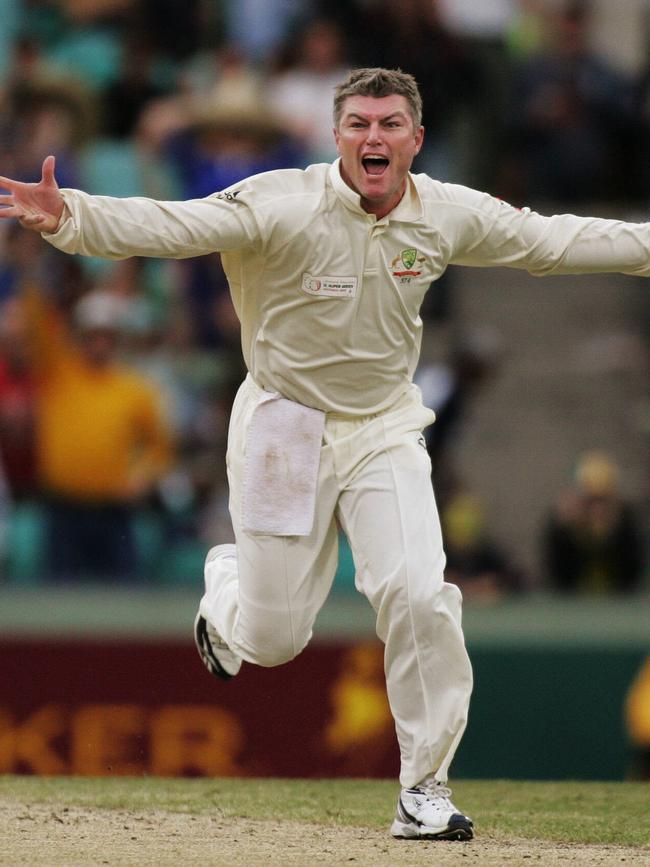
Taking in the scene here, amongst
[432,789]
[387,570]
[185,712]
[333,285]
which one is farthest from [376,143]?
[185,712]

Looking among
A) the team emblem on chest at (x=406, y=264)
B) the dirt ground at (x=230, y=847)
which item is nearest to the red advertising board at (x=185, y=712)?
the dirt ground at (x=230, y=847)

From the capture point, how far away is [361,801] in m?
7.04

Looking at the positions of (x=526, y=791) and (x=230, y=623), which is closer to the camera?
(x=230, y=623)

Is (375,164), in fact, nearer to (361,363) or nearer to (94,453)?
(361,363)

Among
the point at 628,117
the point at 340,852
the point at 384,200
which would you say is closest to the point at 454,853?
the point at 340,852

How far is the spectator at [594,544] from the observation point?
10422mm

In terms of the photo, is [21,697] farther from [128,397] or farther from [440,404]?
[440,404]

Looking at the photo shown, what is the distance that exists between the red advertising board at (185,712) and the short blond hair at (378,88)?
3.90 metres

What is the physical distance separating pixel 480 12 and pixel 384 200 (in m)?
7.80

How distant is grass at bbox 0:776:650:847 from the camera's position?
6340 millimetres

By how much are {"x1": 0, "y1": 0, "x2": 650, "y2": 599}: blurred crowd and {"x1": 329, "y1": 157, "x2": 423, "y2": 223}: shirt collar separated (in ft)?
14.4

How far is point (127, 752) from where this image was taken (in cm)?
905

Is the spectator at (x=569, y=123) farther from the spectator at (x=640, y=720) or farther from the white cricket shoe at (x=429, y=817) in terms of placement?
the white cricket shoe at (x=429, y=817)

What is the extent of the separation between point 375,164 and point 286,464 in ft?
3.35
